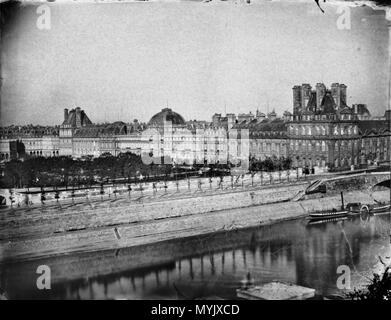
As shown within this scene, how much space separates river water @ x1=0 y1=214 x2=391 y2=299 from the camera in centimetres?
579

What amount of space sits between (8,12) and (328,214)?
5.15 metres

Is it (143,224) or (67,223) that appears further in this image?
(143,224)

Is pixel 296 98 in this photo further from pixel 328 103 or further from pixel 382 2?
pixel 382 2

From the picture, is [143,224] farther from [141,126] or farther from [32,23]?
[32,23]

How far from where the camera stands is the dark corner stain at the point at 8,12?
18.9 ft

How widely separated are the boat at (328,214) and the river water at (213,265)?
36cm

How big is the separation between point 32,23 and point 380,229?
17.2 feet

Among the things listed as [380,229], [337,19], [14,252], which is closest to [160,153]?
[14,252]

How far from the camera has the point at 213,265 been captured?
6461 millimetres

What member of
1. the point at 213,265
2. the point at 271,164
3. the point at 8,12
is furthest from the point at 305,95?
the point at 8,12

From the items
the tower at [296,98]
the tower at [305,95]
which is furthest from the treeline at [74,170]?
the tower at [305,95]

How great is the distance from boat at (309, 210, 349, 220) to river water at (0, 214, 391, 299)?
1.19 feet

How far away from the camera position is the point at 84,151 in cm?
673

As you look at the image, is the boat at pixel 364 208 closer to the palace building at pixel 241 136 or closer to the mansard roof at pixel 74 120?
the palace building at pixel 241 136
